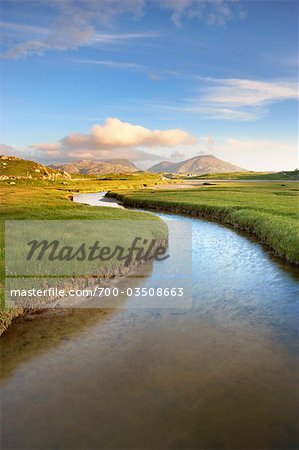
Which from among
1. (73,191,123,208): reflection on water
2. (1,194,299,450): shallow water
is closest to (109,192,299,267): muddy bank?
(73,191,123,208): reflection on water

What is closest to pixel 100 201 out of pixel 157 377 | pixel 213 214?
pixel 213 214

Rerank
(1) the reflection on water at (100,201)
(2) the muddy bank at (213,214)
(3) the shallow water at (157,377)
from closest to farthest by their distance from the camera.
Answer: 1. (3) the shallow water at (157,377)
2. (2) the muddy bank at (213,214)
3. (1) the reflection on water at (100,201)

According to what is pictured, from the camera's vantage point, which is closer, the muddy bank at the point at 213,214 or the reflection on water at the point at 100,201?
the muddy bank at the point at 213,214

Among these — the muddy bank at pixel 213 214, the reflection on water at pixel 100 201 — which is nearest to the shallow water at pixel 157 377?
the muddy bank at pixel 213 214

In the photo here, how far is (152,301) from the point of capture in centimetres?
2044

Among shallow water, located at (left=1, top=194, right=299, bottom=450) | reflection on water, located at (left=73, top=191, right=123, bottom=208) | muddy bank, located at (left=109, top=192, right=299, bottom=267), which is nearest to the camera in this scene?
shallow water, located at (left=1, top=194, right=299, bottom=450)

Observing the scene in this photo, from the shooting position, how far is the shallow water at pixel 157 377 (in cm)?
1003

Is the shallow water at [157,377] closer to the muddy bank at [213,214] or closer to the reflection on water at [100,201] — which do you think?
the muddy bank at [213,214]

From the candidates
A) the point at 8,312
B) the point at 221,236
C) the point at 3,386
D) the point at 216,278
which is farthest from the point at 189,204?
the point at 3,386

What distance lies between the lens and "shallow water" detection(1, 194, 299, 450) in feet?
32.9

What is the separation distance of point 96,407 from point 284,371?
643 cm

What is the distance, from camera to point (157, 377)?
500 inches

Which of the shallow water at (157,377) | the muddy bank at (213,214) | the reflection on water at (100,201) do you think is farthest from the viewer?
the reflection on water at (100,201)

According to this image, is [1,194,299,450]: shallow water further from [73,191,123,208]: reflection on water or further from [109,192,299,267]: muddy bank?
[73,191,123,208]: reflection on water
